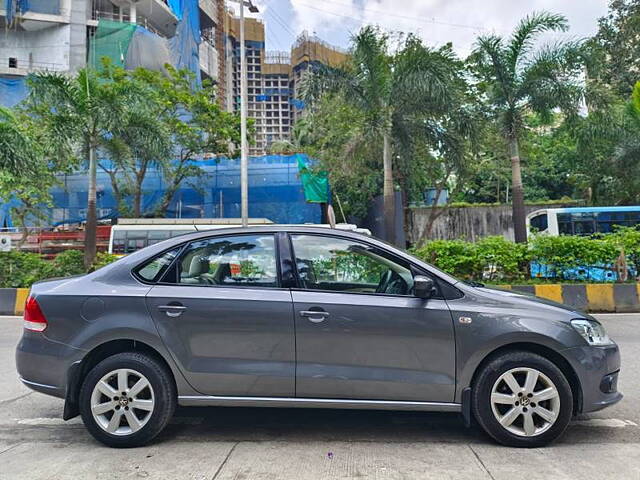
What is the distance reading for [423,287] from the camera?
11.0 ft

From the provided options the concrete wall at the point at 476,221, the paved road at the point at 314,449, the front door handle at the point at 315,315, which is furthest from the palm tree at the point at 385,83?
the concrete wall at the point at 476,221

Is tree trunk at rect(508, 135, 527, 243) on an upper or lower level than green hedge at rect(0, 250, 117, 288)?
upper

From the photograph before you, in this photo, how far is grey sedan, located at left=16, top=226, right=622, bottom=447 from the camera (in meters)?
3.30

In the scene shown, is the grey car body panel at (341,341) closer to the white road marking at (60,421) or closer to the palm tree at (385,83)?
the white road marking at (60,421)

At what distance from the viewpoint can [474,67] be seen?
50.8 feet

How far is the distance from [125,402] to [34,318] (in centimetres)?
94

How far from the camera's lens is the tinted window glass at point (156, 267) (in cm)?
358

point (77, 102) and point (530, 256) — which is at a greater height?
point (77, 102)

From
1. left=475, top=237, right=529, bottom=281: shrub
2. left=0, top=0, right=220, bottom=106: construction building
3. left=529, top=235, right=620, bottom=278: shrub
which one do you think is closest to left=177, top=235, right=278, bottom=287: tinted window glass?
left=475, top=237, right=529, bottom=281: shrub

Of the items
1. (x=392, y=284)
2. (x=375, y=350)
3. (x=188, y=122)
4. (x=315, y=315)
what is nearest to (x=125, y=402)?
(x=315, y=315)

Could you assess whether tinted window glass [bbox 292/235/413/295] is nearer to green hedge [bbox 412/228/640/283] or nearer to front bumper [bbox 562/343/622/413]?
front bumper [bbox 562/343/622/413]

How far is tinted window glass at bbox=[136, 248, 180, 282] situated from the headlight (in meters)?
2.98

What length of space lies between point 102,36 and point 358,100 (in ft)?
89.3

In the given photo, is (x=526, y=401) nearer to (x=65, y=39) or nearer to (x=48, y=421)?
(x=48, y=421)
